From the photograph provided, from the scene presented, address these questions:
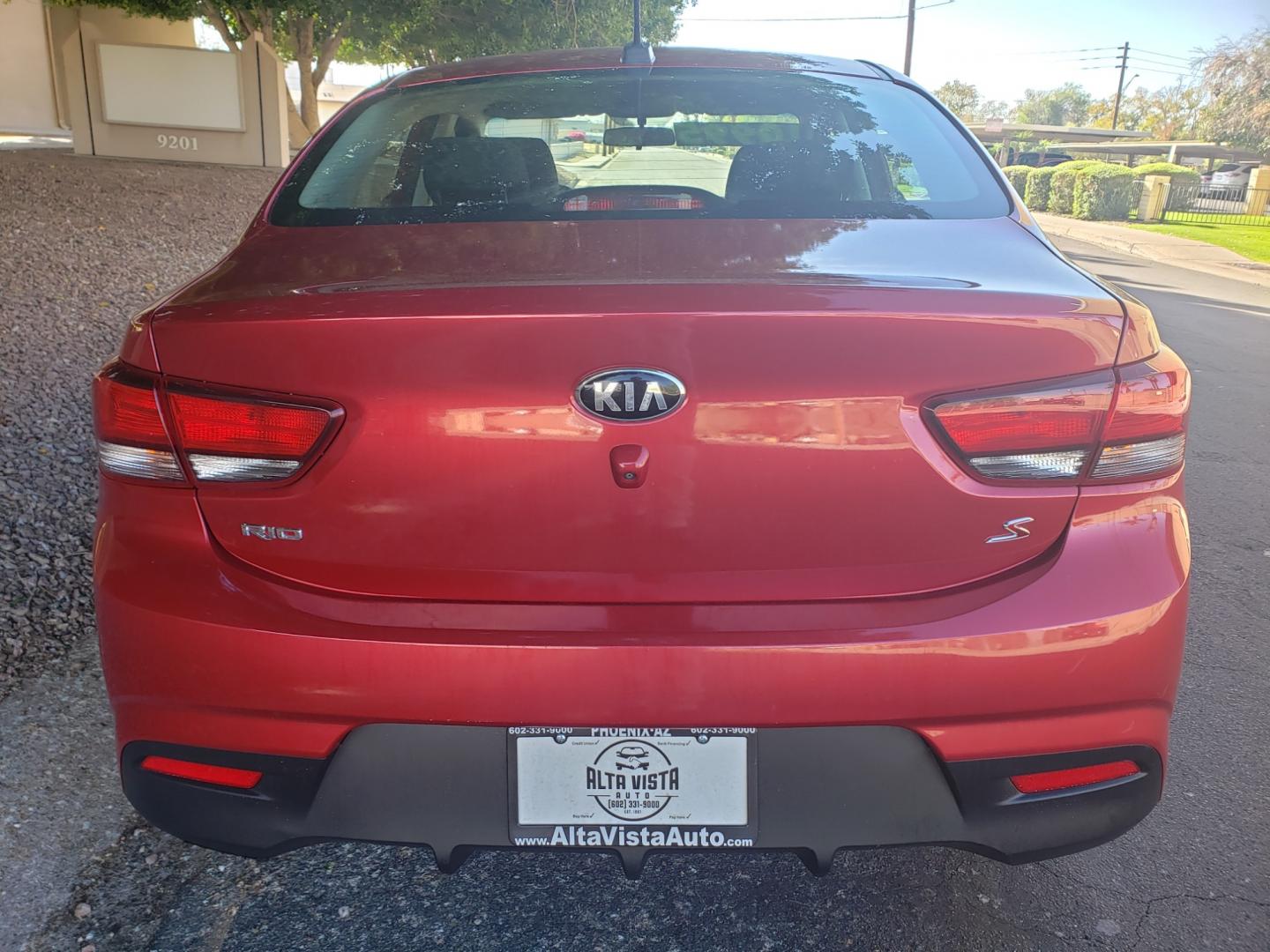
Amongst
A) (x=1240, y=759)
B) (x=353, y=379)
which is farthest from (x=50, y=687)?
(x=1240, y=759)

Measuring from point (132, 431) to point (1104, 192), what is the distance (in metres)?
29.2

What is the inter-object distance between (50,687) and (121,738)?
1430 millimetres

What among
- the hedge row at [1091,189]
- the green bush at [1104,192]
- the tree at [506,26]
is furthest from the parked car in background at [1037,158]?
the tree at [506,26]

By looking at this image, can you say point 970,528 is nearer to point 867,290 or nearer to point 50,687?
point 867,290

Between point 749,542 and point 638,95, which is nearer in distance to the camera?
point 749,542

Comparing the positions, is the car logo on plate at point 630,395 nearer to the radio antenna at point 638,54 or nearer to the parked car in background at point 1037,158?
the radio antenna at point 638,54

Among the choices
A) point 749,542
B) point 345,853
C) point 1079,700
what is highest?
point 749,542

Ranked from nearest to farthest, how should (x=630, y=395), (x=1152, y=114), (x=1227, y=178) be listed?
(x=630, y=395) → (x=1227, y=178) → (x=1152, y=114)

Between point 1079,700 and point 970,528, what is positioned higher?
point 970,528

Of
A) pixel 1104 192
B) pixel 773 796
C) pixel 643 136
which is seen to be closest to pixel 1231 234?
pixel 1104 192

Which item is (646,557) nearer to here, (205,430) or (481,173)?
(205,430)

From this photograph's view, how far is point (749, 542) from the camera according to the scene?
1.58m

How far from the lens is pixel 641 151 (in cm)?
325

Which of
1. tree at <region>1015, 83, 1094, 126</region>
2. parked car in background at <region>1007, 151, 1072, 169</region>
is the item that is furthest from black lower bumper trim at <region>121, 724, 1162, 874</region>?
tree at <region>1015, 83, 1094, 126</region>
